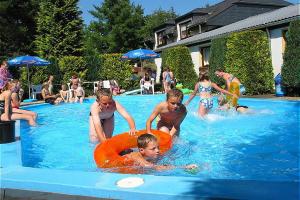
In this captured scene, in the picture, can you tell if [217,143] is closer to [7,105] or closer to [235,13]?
[7,105]

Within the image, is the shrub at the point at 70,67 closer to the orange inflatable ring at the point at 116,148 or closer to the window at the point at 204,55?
the window at the point at 204,55

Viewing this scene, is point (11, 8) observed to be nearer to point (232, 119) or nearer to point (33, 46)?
point (33, 46)

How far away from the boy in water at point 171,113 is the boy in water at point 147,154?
2.82ft

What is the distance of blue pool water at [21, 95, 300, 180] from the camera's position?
18.6 ft

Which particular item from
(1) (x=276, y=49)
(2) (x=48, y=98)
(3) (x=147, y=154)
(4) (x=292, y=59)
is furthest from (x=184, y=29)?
(3) (x=147, y=154)

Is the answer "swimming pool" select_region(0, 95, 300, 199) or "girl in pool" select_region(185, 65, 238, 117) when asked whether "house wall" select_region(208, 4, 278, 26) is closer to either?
"swimming pool" select_region(0, 95, 300, 199)

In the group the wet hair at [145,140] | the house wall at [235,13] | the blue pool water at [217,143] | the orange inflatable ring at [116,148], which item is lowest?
the blue pool water at [217,143]

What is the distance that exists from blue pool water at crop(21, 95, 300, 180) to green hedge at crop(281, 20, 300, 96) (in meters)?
1.87

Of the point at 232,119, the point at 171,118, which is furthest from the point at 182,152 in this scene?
the point at 232,119

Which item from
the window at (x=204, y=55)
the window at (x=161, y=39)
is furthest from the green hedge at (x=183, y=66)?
the window at (x=161, y=39)

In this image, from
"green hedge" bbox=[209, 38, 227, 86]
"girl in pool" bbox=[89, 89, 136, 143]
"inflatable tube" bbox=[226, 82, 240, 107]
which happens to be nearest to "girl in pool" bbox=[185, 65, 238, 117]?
"inflatable tube" bbox=[226, 82, 240, 107]

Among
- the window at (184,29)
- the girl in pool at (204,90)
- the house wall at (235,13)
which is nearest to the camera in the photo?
the girl in pool at (204,90)

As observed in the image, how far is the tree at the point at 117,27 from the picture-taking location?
47.3m

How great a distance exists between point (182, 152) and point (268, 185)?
3220mm
